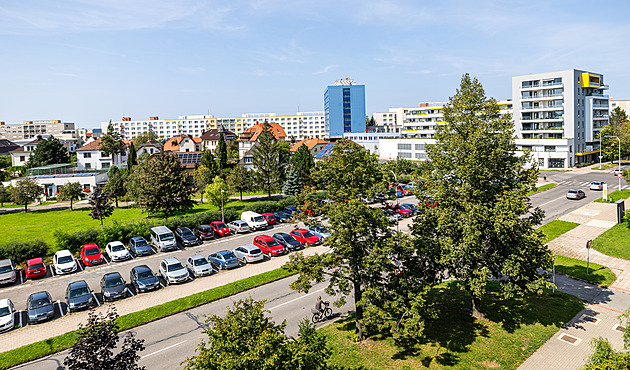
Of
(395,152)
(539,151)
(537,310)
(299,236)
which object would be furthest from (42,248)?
(395,152)

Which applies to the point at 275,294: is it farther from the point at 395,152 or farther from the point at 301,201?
the point at 395,152

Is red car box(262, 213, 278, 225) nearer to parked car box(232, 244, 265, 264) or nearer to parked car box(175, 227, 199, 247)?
parked car box(175, 227, 199, 247)

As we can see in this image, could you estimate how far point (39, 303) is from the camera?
1959 cm

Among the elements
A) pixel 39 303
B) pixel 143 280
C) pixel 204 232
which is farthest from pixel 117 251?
pixel 39 303

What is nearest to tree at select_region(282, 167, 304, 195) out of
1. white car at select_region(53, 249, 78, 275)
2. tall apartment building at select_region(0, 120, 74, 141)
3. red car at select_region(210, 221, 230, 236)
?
red car at select_region(210, 221, 230, 236)

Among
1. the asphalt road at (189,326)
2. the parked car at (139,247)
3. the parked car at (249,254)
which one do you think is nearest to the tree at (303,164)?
the parked car at (249,254)

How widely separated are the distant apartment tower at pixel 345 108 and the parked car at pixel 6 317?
120305 mm

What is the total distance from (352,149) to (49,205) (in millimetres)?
55975

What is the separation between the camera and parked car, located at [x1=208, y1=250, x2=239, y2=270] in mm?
26156

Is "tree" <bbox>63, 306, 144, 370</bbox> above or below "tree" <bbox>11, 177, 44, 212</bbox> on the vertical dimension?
below

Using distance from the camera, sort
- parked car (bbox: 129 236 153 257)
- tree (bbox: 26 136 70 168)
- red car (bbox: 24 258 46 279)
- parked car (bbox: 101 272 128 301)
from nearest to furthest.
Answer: parked car (bbox: 101 272 128 301) → red car (bbox: 24 258 46 279) → parked car (bbox: 129 236 153 257) → tree (bbox: 26 136 70 168)

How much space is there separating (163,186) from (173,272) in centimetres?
1687

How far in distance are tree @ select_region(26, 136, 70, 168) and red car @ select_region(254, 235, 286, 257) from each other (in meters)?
75.3

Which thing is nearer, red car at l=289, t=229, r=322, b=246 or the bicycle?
the bicycle
